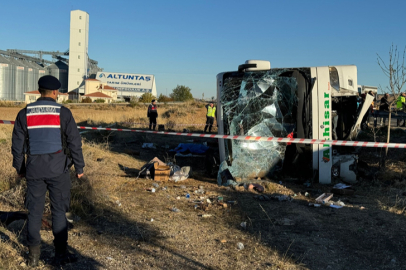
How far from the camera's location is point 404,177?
8055 millimetres

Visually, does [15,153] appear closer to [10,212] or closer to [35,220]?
[35,220]

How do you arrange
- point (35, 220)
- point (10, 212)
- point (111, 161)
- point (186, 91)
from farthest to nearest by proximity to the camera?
point (186, 91)
point (111, 161)
point (10, 212)
point (35, 220)

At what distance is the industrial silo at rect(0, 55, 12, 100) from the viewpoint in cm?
7038

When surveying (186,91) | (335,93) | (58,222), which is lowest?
(58,222)

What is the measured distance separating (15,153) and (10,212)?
1.60 meters

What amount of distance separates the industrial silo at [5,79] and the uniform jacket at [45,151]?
75.0 metres

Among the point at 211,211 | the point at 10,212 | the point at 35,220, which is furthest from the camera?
the point at 211,211

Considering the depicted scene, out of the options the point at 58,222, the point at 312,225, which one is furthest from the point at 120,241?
the point at 312,225

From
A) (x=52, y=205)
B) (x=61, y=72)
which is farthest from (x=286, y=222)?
(x=61, y=72)

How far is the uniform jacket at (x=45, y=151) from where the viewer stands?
3721mm

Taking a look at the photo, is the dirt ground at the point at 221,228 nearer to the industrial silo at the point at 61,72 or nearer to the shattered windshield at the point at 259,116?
the shattered windshield at the point at 259,116

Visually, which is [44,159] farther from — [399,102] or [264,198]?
[399,102]

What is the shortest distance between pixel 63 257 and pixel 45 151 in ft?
3.50

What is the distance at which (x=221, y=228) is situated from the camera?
16.4ft
